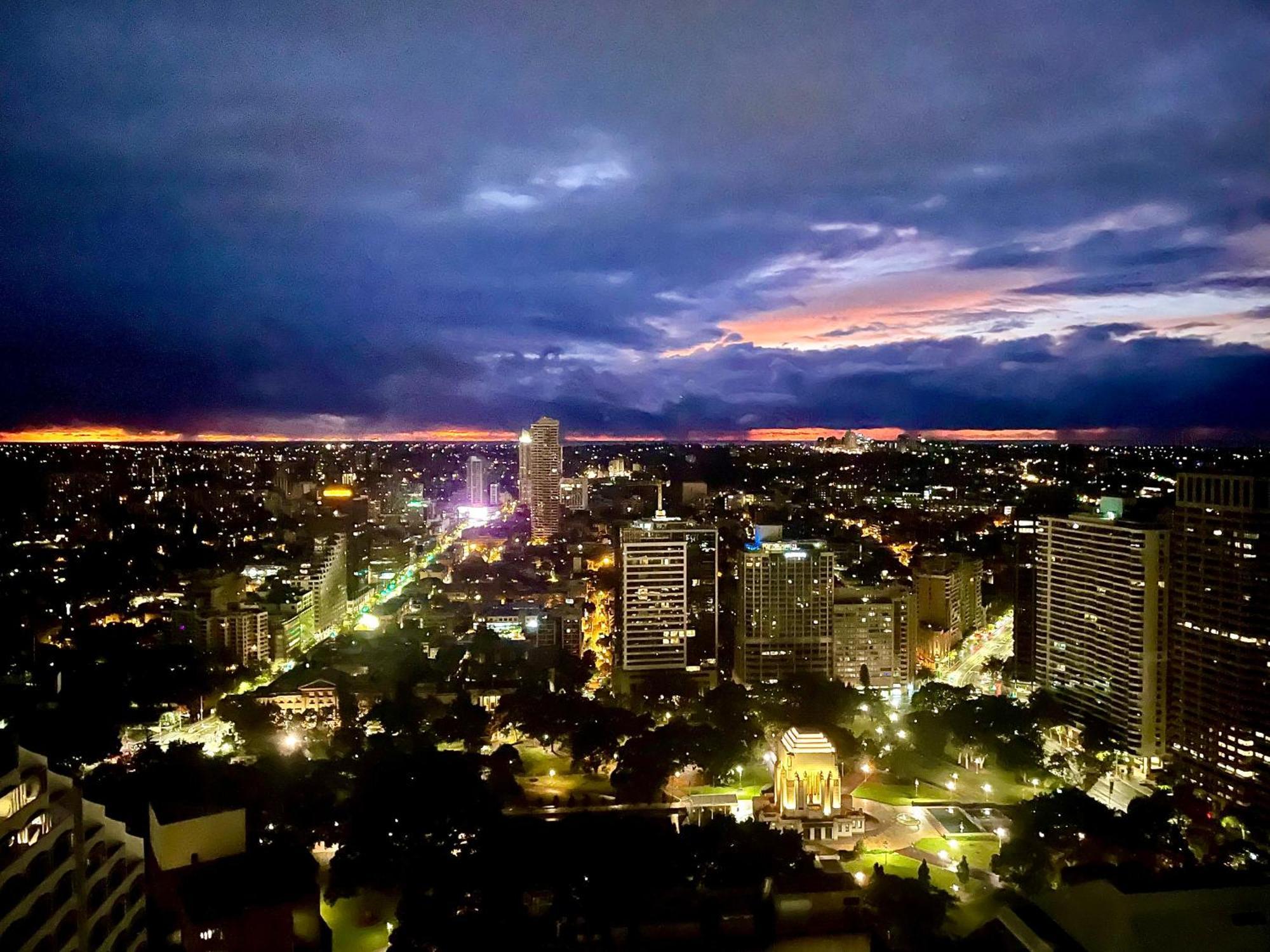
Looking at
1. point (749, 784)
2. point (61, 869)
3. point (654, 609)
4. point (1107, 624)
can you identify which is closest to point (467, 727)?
point (749, 784)

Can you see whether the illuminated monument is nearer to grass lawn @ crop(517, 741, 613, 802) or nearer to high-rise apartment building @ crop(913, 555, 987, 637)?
grass lawn @ crop(517, 741, 613, 802)

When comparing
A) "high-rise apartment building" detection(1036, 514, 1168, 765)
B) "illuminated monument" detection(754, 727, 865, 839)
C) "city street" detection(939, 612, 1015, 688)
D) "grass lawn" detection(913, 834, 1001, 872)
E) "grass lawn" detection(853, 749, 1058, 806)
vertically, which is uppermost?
"high-rise apartment building" detection(1036, 514, 1168, 765)

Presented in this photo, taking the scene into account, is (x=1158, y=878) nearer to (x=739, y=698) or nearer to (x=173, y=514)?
(x=739, y=698)

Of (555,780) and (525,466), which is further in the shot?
(525,466)

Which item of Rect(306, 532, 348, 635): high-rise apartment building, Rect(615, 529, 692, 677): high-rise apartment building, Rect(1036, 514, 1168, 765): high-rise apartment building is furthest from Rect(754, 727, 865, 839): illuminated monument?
Rect(306, 532, 348, 635): high-rise apartment building

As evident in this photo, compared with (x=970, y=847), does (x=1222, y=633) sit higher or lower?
higher

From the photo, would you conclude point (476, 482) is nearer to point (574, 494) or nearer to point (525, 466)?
point (525, 466)
